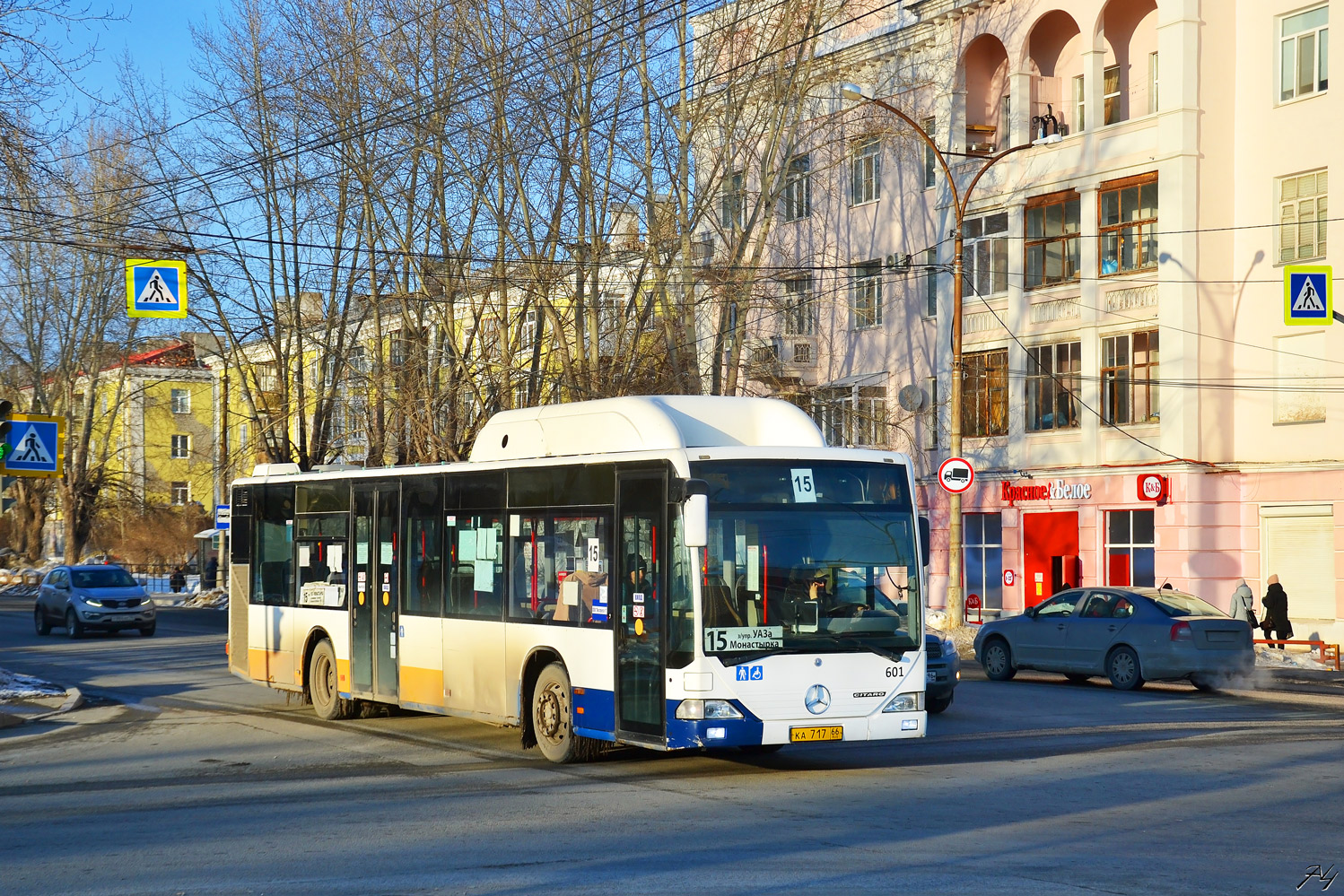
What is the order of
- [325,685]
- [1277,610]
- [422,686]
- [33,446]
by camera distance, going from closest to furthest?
[422,686] → [325,685] → [33,446] → [1277,610]

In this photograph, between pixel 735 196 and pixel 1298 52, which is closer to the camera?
pixel 1298 52

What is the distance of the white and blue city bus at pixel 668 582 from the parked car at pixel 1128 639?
9638 mm

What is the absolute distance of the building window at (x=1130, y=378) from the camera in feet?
117

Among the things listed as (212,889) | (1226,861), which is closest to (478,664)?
(212,889)

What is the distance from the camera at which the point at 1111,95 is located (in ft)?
123

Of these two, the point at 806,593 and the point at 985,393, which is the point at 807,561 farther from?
the point at 985,393

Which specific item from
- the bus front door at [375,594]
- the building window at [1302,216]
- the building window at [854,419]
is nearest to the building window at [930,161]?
the building window at [854,419]

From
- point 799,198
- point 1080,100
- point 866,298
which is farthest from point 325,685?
point 799,198

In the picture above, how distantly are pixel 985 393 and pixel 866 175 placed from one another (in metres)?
8.09

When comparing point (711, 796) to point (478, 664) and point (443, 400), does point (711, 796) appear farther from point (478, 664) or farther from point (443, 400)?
point (443, 400)

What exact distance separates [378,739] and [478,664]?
173 centimetres

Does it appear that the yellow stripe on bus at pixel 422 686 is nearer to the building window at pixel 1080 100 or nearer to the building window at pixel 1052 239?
the building window at pixel 1052 239

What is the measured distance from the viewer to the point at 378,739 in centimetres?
1595

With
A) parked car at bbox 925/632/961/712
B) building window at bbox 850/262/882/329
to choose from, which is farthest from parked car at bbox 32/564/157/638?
parked car at bbox 925/632/961/712
